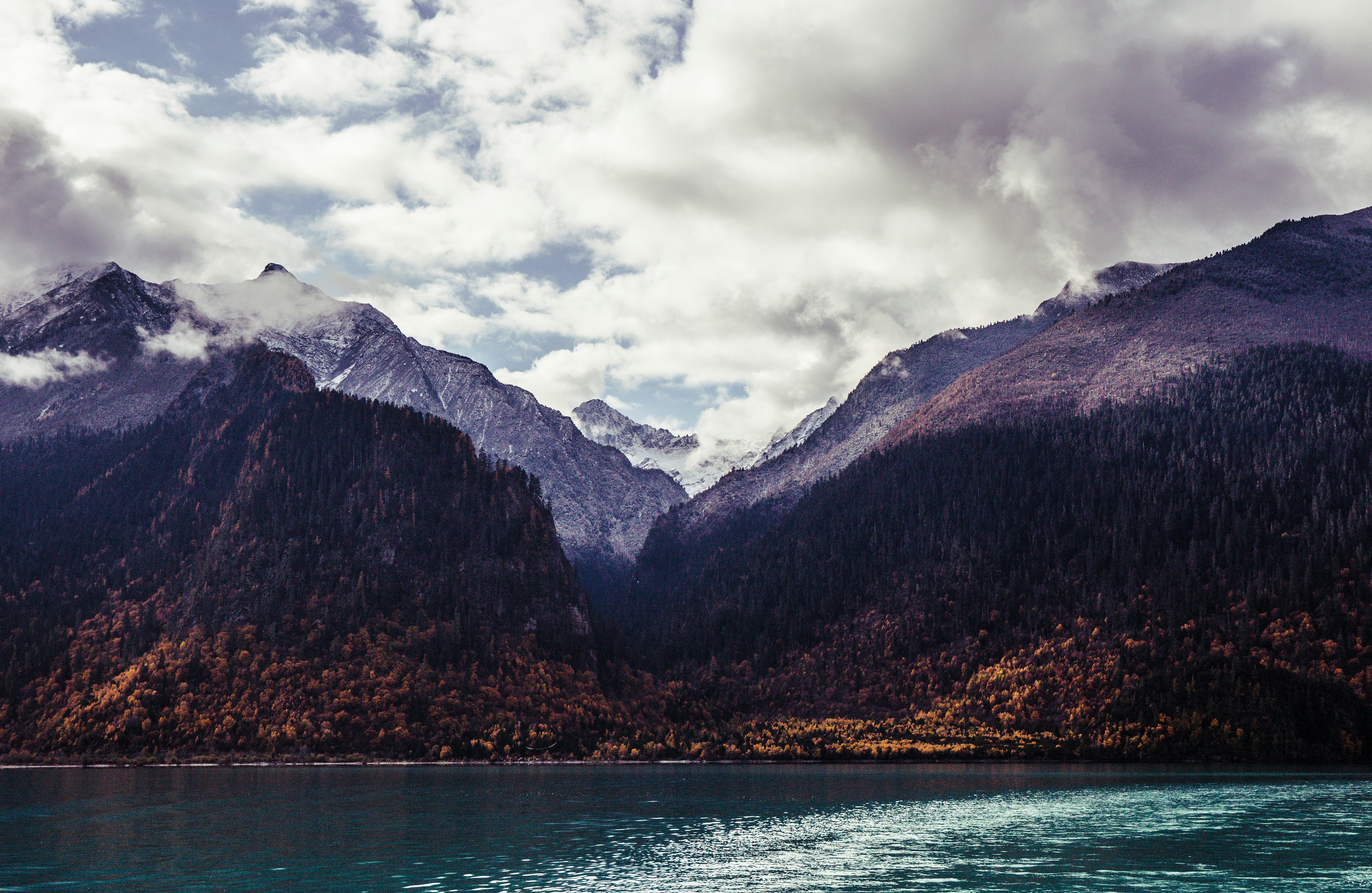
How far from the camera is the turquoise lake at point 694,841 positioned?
3676 inches

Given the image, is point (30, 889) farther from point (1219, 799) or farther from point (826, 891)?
point (1219, 799)

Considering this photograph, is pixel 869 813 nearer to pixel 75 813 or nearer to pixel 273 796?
pixel 273 796

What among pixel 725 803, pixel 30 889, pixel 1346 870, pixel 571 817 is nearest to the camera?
pixel 30 889

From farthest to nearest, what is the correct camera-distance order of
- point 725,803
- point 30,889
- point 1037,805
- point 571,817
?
point 725,803
point 1037,805
point 571,817
point 30,889

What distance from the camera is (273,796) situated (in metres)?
175

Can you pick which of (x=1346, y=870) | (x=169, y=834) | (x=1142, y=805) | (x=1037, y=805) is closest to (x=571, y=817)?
(x=169, y=834)

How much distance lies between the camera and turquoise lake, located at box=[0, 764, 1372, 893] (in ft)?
306

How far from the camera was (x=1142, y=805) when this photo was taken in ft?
505

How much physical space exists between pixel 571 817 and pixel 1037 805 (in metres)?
62.8

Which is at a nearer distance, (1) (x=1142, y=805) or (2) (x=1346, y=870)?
(2) (x=1346, y=870)

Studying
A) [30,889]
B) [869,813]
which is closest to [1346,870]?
[869,813]

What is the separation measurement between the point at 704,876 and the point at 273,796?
10129 cm

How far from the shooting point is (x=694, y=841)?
121188mm

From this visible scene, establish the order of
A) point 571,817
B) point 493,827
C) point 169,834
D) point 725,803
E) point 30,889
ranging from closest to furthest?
point 30,889 → point 169,834 → point 493,827 → point 571,817 → point 725,803
